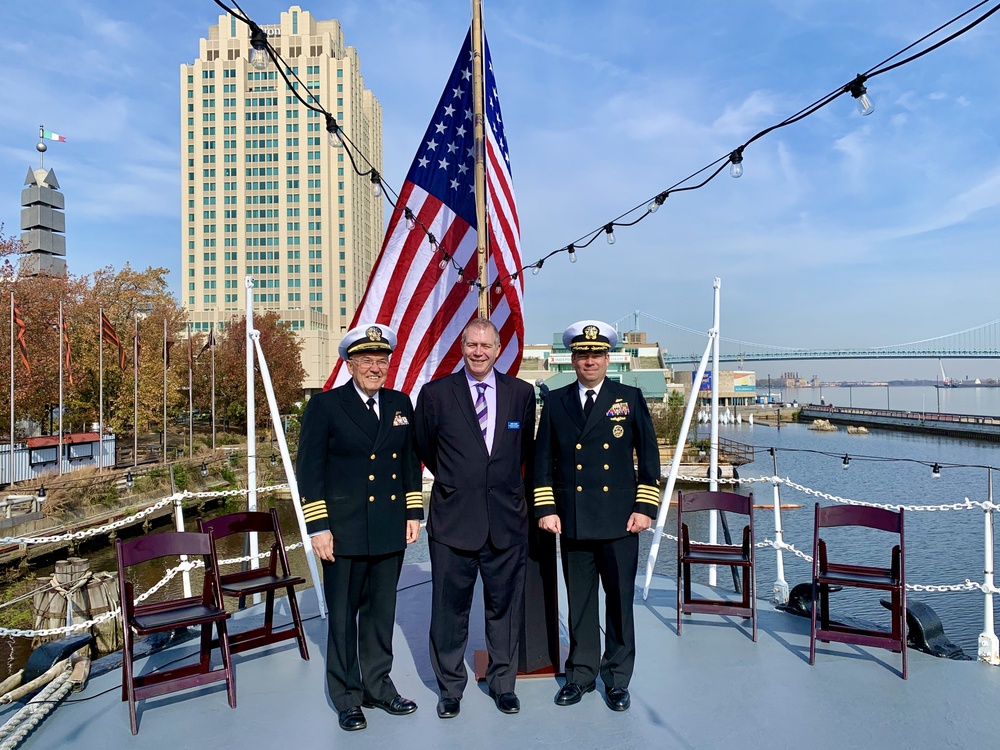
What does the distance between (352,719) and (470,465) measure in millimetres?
1132

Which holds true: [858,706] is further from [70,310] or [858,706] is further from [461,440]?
[70,310]

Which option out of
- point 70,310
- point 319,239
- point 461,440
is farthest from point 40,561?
point 319,239

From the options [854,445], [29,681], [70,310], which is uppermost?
[70,310]

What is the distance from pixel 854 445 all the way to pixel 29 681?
59.0m

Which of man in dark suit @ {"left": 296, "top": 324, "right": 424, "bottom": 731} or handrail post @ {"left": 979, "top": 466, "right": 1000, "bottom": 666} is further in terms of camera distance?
handrail post @ {"left": 979, "top": 466, "right": 1000, "bottom": 666}

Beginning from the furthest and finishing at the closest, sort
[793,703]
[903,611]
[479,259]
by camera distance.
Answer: [479,259] < [903,611] < [793,703]

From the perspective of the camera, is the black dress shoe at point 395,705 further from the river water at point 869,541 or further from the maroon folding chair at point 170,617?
the river water at point 869,541

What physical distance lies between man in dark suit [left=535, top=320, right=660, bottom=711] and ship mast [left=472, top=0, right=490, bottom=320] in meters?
1.54

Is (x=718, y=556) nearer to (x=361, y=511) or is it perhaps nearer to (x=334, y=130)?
(x=361, y=511)

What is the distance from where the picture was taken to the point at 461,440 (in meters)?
2.94

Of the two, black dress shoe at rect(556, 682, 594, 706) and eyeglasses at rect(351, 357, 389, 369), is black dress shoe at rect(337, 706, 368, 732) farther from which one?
eyeglasses at rect(351, 357, 389, 369)

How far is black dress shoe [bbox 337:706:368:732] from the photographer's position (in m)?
2.80

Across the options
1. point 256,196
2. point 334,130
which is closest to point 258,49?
point 334,130

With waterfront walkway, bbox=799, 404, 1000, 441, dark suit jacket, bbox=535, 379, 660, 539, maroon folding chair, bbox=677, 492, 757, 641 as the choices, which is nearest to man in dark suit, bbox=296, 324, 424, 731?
dark suit jacket, bbox=535, 379, 660, 539
